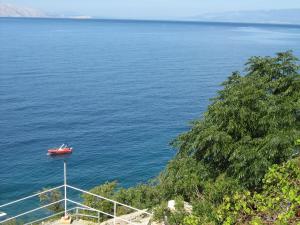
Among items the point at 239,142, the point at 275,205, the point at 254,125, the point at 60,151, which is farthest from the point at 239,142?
the point at 60,151

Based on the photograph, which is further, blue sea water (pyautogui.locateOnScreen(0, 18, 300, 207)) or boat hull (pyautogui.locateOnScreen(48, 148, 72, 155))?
boat hull (pyautogui.locateOnScreen(48, 148, 72, 155))

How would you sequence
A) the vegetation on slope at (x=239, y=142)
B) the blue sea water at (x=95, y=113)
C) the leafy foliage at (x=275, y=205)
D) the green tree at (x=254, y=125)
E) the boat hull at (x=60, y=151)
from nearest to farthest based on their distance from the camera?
the leafy foliage at (x=275, y=205)
the vegetation on slope at (x=239, y=142)
the green tree at (x=254, y=125)
the blue sea water at (x=95, y=113)
the boat hull at (x=60, y=151)

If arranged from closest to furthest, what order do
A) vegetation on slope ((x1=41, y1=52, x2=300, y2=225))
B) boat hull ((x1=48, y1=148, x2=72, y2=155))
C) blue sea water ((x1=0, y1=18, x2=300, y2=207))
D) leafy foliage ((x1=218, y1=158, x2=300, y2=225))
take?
leafy foliage ((x1=218, y1=158, x2=300, y2=225))
vegetation on slope ((x1=41, y1=52, x2=300, y2=225))
blue sea water ((x1=0, y1=18, x2=300, y2=207))
boat hull ((x1=48, y1=148, x2=72, y2=155))

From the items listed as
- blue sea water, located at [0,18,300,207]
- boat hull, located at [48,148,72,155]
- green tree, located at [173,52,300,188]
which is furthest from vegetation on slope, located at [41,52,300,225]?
boat hull, located at [48,148,72,155]

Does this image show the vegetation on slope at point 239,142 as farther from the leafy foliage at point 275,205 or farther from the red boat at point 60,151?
the red boat at point 60,151

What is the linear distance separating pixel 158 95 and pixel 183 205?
57.1 metres

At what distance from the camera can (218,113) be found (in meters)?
18.6

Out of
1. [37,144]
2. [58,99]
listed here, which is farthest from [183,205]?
[58,99]

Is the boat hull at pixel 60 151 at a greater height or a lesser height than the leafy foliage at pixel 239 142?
lesser

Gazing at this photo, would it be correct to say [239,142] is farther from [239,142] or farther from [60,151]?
[60,151]

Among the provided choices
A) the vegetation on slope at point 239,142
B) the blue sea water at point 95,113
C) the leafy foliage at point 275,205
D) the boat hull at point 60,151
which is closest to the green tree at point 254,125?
the vegetation on slope at point 239,142

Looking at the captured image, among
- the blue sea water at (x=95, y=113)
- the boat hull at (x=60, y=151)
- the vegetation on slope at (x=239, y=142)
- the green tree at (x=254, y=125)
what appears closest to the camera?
the vegetation on slope at (x=239, y=142)

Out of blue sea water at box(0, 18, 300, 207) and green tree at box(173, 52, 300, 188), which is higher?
green tree at box(173, 52, 300, 188)

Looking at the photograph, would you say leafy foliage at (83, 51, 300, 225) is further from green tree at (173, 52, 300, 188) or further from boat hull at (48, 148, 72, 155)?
boat hull at (48, 148, 72, 155)
